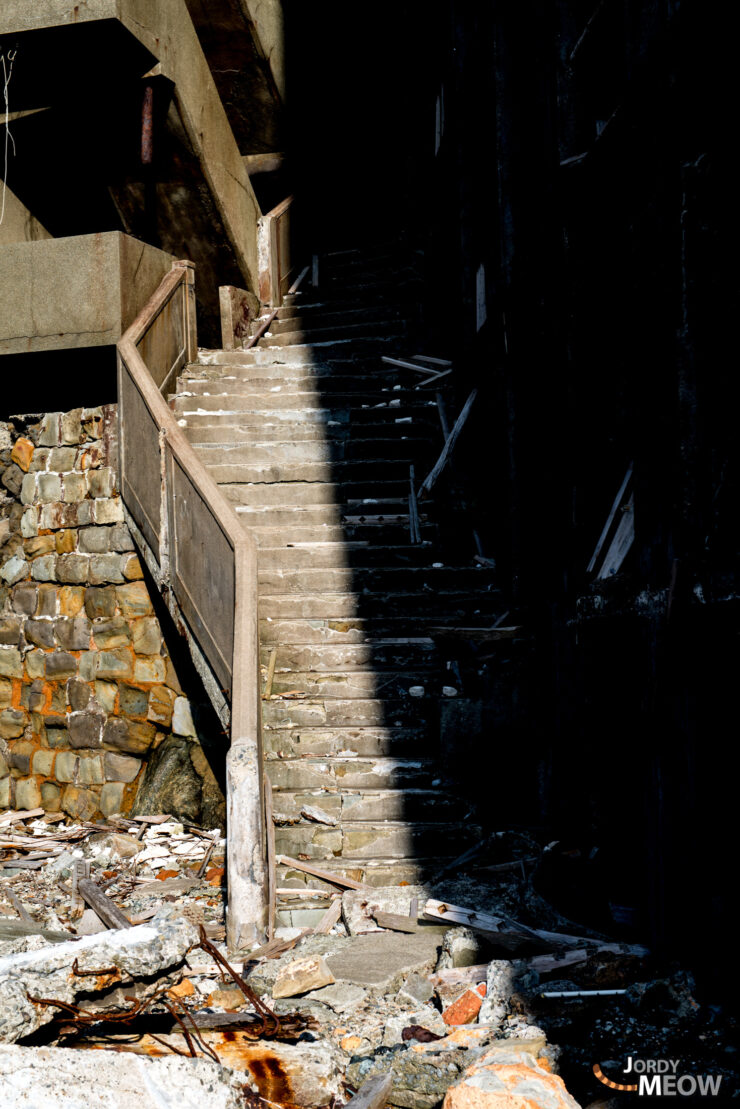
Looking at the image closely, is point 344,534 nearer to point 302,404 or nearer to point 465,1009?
point 302,404

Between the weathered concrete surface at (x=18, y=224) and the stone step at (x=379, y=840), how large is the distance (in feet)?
33.0

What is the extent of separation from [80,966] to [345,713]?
12.3 feet

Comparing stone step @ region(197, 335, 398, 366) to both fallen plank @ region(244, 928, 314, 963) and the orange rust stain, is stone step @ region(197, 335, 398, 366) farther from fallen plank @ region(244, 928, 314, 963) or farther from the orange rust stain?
the orange rust stain

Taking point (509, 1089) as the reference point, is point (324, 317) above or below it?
above

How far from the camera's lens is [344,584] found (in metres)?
8.80

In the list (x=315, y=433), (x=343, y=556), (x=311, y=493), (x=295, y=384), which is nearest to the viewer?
(x=343, y=556)

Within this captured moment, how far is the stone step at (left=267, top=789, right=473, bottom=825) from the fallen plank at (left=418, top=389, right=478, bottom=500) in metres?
3.31

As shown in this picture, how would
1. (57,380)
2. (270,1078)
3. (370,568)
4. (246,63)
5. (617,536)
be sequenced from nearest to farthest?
(270,1078)
(617,536)
(370,568)
(57,380)
(246,63)

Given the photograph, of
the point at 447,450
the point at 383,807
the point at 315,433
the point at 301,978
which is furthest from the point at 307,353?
the point at 301,978

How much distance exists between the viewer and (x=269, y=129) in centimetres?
1489

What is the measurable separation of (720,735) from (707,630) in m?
0.44

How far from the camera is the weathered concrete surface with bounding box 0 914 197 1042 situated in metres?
3.88

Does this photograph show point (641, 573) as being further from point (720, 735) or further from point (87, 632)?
point (87, 632)

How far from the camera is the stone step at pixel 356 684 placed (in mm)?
7867
